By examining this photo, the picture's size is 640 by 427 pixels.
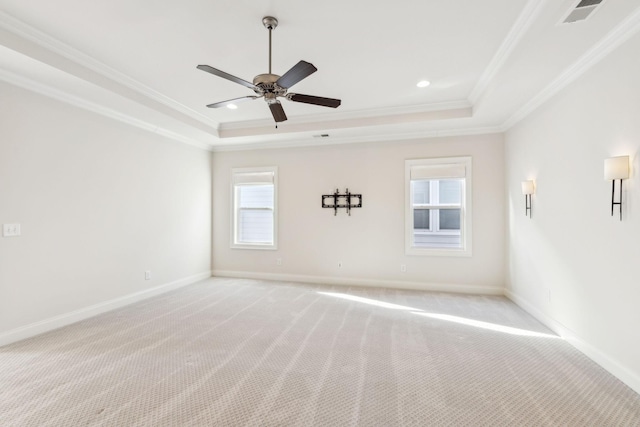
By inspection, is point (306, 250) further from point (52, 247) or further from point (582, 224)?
point (582, 224)

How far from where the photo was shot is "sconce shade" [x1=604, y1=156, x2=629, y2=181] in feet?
7.23

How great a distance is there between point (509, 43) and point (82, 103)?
465cm

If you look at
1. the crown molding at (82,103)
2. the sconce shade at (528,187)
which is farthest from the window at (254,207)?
the sconce shade at (528,187)

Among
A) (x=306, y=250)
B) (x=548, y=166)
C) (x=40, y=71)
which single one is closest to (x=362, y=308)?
(x=306, y=250)

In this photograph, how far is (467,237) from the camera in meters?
4.74

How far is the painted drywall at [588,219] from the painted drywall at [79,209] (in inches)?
211

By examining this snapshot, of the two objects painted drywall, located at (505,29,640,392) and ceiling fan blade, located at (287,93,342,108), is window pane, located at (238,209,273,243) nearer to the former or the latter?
ceiling fan blade, located at (287,93,342,108)

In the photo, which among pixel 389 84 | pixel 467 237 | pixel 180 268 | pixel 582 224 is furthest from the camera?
pixel 180 268

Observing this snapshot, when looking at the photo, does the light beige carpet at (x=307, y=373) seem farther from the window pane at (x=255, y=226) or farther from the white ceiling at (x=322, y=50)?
the white ceiling at (x=322, y=50)

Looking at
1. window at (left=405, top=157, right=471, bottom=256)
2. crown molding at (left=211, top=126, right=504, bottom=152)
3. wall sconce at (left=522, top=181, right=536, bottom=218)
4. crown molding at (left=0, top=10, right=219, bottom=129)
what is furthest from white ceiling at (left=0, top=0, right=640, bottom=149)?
wall sconce at (left=522, top=181, right=536, bottom=218)

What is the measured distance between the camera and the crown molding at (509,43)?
215 cm

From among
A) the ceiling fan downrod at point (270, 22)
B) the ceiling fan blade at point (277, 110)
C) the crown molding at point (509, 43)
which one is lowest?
the ceiling fan blade at point (277, 110)

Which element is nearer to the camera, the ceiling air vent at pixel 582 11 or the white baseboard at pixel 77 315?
the ceiling air vent at pixel 582 11

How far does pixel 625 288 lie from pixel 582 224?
70 cm
